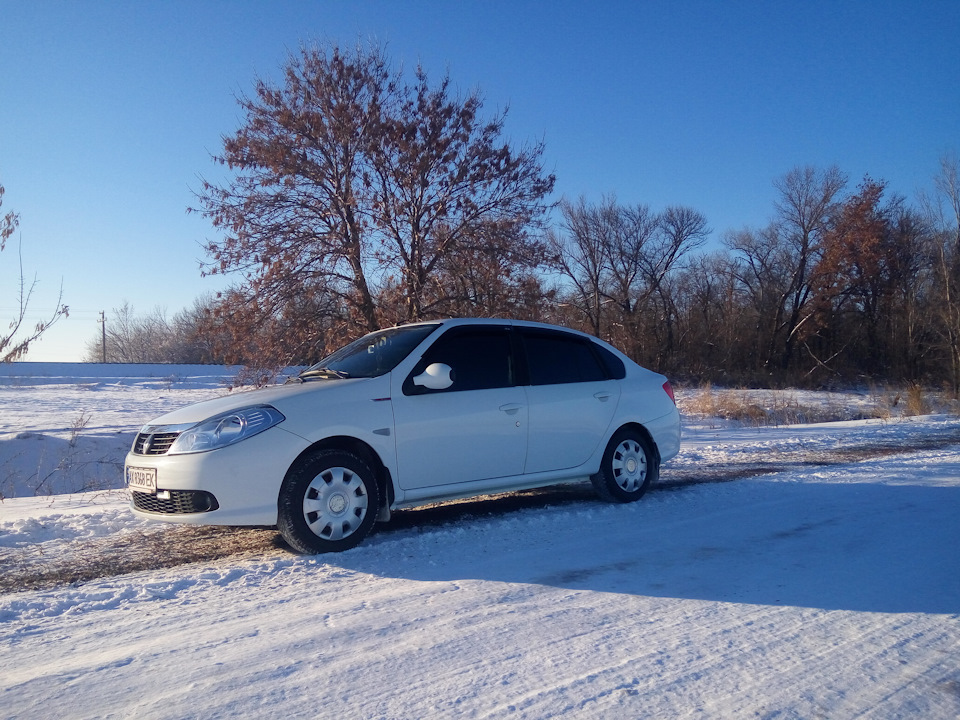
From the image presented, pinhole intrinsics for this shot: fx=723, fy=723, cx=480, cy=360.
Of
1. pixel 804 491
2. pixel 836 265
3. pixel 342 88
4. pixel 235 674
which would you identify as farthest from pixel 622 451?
pixel 836 265

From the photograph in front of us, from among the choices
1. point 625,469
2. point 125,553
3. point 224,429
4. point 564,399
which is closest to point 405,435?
point 224,429

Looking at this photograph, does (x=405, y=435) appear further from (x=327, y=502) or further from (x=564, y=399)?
(x=564, y=399)

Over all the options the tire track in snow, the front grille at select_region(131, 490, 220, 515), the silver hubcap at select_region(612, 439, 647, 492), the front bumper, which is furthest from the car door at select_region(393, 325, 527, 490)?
the front grille at select_region(131, 490, 220, 515)

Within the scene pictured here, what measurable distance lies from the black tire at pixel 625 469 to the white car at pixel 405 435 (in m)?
0.01

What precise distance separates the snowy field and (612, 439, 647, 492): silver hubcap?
0.26 m

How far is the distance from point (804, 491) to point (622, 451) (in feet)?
Result: 6.91

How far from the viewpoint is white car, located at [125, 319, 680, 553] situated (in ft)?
16.3

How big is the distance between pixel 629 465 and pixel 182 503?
13.5 feet

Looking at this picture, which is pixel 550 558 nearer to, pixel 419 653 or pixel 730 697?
pixel 419 653

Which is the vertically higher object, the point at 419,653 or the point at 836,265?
the point at 836,265

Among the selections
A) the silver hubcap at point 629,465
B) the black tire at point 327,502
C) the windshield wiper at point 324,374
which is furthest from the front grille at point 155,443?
the silver hubcap at point 629,465

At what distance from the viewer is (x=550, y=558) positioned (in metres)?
5.15

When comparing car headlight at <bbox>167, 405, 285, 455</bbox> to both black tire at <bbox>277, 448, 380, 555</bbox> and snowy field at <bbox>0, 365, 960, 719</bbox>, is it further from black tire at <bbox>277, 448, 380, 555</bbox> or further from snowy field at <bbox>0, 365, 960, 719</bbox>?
snowy field at <bbox>0, 365, 960, 719</bbox>

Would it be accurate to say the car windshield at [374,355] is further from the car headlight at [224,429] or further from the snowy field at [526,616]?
the snowy field at [526,616]
